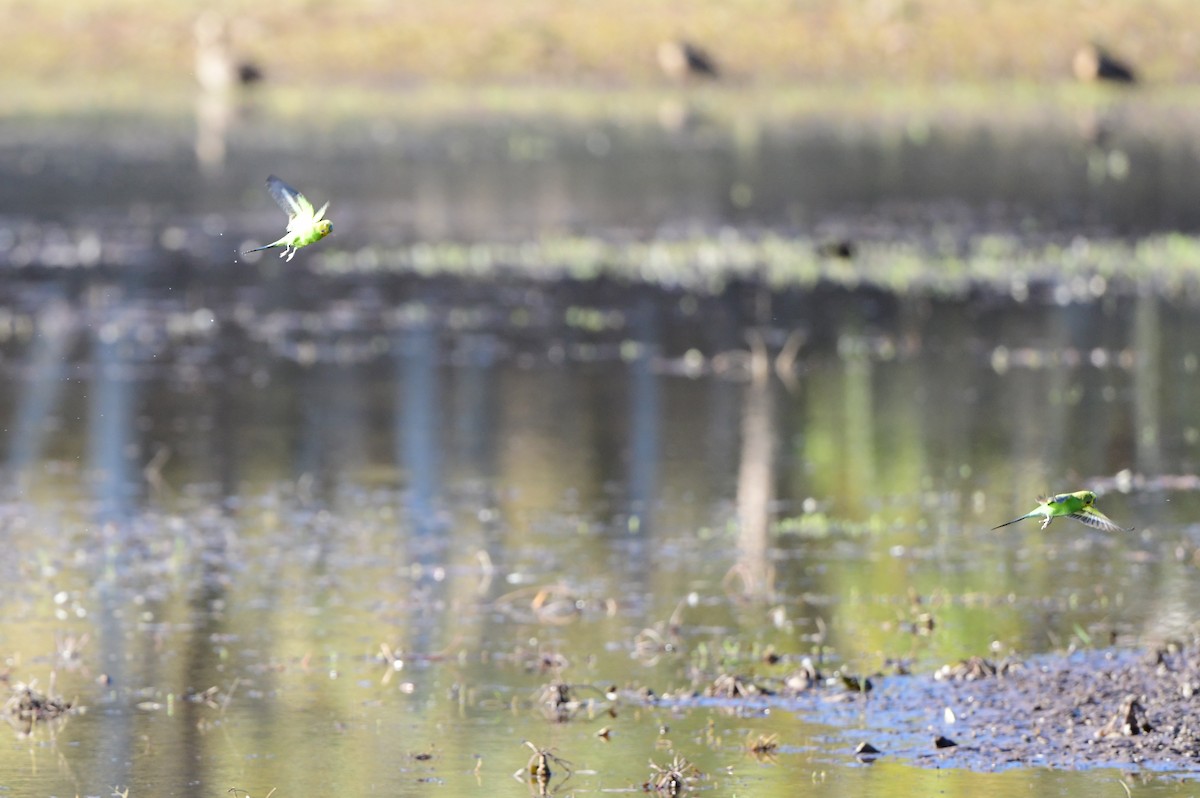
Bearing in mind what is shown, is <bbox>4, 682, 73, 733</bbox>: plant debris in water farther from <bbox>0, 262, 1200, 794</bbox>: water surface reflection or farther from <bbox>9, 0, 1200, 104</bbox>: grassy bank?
<bbox>9, 0, 1200, 104</bbox>: grassy bank

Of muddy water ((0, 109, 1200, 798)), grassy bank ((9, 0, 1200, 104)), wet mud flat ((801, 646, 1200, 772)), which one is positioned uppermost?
grassy bank ((9, 0, 1200, 104))

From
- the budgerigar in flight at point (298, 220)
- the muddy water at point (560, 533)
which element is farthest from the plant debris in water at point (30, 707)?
the budgerigar in flight at point (298, 220)

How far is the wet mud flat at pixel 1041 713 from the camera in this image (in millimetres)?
9945

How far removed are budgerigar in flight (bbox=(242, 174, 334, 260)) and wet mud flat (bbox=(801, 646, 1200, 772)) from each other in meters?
3.21

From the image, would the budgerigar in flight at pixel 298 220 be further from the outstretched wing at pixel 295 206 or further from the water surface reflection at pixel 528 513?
the water surface reflection at pixel 528 513

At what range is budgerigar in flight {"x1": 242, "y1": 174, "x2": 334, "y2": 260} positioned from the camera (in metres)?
8.85

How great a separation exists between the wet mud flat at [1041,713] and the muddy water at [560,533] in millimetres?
143

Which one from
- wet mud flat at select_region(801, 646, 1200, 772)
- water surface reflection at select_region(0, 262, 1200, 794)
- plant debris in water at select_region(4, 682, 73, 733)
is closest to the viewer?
wet mud flat at select_region(801, 646, 1200, 772)

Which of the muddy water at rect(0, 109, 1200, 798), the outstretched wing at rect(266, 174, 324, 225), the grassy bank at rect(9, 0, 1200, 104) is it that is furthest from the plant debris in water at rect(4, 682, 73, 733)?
the grassy bank at rect(9, 0, 1200, 104)

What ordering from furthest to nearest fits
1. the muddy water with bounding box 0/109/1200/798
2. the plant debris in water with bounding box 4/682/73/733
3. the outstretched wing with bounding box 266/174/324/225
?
the plant debris in water with bounding box 4/682/73/733 < the muddy water with bounding box 0/109/1200/798 < the outstretched wing with bounding box 266/174/324/225

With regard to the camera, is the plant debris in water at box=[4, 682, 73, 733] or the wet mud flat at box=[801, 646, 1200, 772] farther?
the plant debris in water at box=[4, 682, 73, 733]

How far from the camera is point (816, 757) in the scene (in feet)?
33.2

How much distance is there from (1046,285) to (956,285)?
1043 mm

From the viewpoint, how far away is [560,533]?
Answer: 1526 cm
